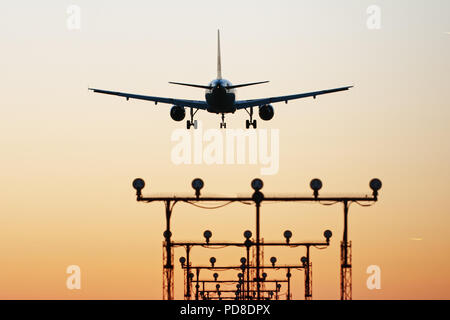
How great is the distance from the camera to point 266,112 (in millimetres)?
116250

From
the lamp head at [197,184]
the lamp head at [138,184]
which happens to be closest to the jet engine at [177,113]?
the lamp head at [197,184]

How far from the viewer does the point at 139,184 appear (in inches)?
3501

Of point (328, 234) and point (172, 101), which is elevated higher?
point (172, 101)

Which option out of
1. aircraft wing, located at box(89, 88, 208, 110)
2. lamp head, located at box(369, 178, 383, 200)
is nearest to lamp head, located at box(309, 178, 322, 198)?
lamp head, located at box(369, 178, 383, 200)

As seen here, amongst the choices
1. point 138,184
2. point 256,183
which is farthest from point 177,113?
point 138,184

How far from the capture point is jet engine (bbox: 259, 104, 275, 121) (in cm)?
11619

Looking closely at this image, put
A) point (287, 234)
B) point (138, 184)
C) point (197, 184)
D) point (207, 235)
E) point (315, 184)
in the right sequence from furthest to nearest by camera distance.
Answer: point (287, 234)
point (207, 235)
point (315, 184)
point (197, 184)
point (138, 184)

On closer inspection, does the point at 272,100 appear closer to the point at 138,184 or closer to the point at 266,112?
the point at 266,112

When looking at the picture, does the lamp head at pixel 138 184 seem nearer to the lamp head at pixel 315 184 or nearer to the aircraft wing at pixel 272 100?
the lamp head at pixel 315 184

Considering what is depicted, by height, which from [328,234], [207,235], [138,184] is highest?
[138,184]

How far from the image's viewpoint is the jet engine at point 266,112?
116 m

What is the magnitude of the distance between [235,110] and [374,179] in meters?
30.1
